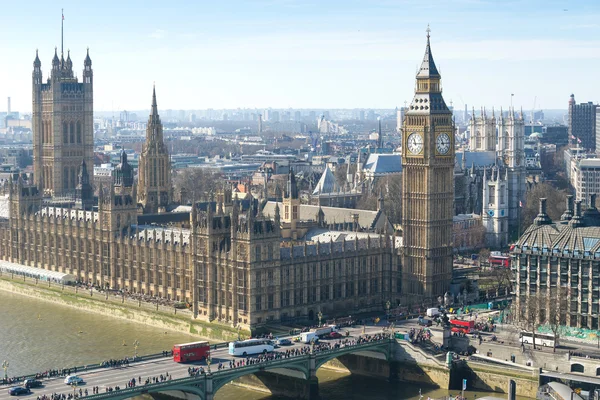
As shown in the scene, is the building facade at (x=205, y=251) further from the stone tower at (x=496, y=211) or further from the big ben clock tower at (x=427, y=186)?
the stone tower at (x=496, y=211)

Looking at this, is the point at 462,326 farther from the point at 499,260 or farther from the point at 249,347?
the point at 499,260

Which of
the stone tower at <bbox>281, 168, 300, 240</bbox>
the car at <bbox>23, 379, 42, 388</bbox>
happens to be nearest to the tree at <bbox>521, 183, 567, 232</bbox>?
the stone tower at <bbox>281, 168, 300, 240</bbox>

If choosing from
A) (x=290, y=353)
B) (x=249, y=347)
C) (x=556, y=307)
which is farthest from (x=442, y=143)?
(x=249, y=347)

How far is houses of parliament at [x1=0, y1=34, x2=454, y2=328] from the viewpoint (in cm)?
9519

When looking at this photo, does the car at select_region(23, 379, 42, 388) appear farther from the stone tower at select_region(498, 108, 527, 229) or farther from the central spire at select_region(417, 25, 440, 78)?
the stone tower at select_region(498, 108, 527, 229)

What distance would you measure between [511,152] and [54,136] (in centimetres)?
6278

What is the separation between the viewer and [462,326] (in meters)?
91.8

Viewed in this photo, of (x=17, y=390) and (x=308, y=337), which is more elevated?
(x=308, y=337)

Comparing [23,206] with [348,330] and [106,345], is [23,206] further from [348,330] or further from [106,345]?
[348,330]

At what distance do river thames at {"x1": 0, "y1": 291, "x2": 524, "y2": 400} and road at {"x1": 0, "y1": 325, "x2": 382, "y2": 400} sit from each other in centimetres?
351

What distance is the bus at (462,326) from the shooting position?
297ft

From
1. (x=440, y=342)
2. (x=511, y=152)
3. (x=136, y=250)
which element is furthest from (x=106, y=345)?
(x=511, y=152)

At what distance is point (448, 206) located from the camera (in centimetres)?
10319

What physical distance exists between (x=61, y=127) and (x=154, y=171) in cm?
3002
